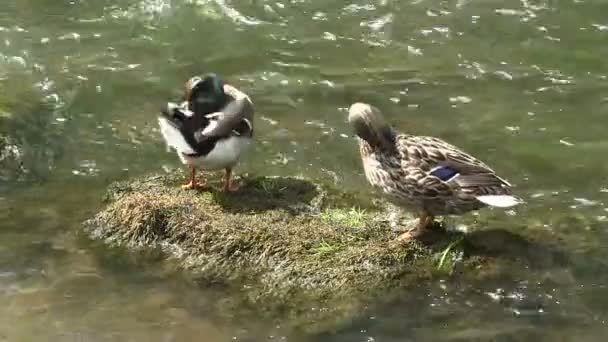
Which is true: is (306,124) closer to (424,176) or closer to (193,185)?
(193,185)

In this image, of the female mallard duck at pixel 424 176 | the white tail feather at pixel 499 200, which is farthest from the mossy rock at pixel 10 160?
the white tail feather at pixel 499 200

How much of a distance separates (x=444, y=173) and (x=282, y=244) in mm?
1181

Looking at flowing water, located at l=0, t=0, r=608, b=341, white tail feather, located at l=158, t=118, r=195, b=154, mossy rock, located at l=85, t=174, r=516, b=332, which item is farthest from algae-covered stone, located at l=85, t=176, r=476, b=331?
white tail feather, located at l=158, t=118, r=195, b=154

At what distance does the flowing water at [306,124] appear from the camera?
18.6 ft

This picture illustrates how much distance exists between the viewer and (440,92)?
30.2 feet

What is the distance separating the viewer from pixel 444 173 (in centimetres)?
606

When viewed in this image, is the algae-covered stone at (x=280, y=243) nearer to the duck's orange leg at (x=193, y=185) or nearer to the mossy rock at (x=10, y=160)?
the duck's orange leg at (x=193, y=185)

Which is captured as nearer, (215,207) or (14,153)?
(215,207)

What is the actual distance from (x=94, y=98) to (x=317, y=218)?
359cm

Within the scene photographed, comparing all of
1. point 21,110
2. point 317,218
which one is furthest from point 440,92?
point 21,110

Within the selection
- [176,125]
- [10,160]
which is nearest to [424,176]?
[176,125]

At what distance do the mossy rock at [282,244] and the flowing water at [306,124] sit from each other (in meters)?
0.17

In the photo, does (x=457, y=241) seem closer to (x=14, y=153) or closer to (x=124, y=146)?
(x=124, y=146)

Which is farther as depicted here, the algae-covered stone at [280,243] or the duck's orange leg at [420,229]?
the duck's orange leg at [420,229]
